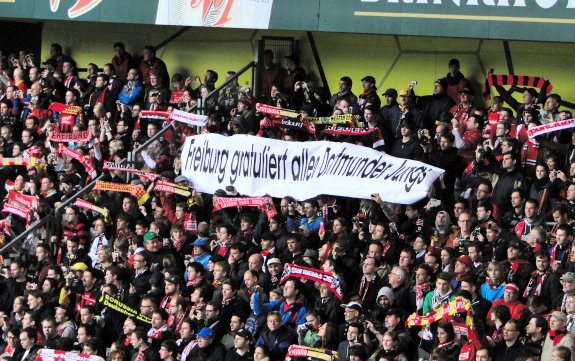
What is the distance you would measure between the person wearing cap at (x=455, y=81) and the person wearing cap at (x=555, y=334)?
620 cm

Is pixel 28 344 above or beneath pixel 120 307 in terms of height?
beneath

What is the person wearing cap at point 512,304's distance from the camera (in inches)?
564

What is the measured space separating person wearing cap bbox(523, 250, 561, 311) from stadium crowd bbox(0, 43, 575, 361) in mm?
23

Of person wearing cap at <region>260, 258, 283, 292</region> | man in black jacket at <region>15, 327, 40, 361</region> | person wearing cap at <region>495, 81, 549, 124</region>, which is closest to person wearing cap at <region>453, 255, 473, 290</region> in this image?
person wearing cap at <region>260, 258, 283, 292</region>

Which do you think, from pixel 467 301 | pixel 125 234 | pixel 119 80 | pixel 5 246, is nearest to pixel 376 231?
pixel 467 301

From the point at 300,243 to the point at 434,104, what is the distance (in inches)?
129

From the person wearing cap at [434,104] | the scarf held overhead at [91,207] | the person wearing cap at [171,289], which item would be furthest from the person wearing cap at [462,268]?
the scarf held overhead at [91,207]

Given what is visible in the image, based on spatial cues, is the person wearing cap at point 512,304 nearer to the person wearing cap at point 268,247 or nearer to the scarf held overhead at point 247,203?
the person wearing cap at point 268,247

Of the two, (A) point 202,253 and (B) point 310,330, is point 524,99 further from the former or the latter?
(B) point 310,330

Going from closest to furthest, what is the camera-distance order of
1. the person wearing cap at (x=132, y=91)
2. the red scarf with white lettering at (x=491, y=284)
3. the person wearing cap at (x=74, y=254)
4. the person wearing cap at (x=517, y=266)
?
the red scarf with white lettering at (x=491, y=284)
the person wearing cap at (x=517, y=266)
the person wearing cap at (x=74, y=254)
the person wearing cap at (x=132, y=91)

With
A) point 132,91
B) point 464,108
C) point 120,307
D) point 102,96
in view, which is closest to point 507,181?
point 464,108

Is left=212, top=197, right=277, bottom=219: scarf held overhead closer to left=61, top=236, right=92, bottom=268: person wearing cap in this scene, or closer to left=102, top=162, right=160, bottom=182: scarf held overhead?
left=102, top=162, right=160, bottom=182: scarf held overhead

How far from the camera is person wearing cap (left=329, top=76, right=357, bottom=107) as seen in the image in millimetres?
19516

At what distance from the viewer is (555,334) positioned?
44.8 feet
